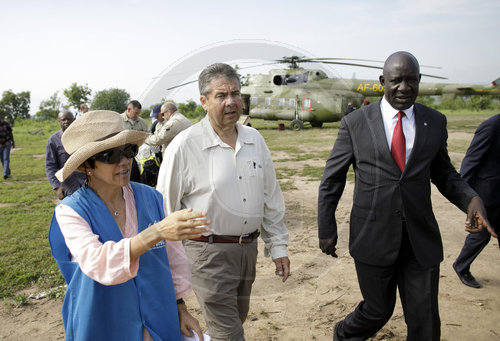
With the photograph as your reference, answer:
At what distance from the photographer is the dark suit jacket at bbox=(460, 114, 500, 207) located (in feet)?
12.2

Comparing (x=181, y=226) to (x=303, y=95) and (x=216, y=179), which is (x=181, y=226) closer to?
(x=216, y=179)

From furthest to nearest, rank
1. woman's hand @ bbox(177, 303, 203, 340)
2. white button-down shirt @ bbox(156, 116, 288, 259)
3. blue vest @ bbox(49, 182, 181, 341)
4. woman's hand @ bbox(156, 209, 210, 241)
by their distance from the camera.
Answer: white button-down shirt @ bbox(156, 116, 288, 259) < woman's hand @ bbox(177, 303, 203, 340) < blue vest @ bbox(49, 182, 181, 341) < woman's hand @ bbox(156, 209, 210, 241)

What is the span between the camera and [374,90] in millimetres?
22312

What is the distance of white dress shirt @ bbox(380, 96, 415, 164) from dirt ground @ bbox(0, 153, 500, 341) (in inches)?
70.8

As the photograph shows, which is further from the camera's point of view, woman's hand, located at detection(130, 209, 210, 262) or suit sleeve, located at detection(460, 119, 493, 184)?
suit sleeve, located at detection(460, 119, 493, 184)

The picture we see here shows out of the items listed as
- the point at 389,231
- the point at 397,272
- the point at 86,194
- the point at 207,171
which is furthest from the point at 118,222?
the point at 397,272

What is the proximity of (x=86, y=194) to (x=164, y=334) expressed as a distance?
772mm

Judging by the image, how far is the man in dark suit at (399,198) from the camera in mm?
2510

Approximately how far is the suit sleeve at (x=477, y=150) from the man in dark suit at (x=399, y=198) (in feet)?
4.43

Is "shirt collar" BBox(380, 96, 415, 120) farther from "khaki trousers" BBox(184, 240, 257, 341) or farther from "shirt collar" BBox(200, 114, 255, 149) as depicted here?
"khaki trousers" BBox(184, 240, 257, 341)

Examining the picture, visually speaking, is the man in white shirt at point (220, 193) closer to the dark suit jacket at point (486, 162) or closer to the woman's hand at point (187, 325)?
the woman's hand at point (187, 325)

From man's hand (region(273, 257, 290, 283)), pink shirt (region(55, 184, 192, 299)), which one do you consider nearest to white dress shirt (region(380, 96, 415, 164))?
man's hand (region(273, 257, 290, 283))

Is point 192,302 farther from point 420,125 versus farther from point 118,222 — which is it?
point 420,125

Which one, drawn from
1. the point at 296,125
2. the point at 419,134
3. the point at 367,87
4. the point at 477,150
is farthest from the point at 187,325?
the point at 367,87
